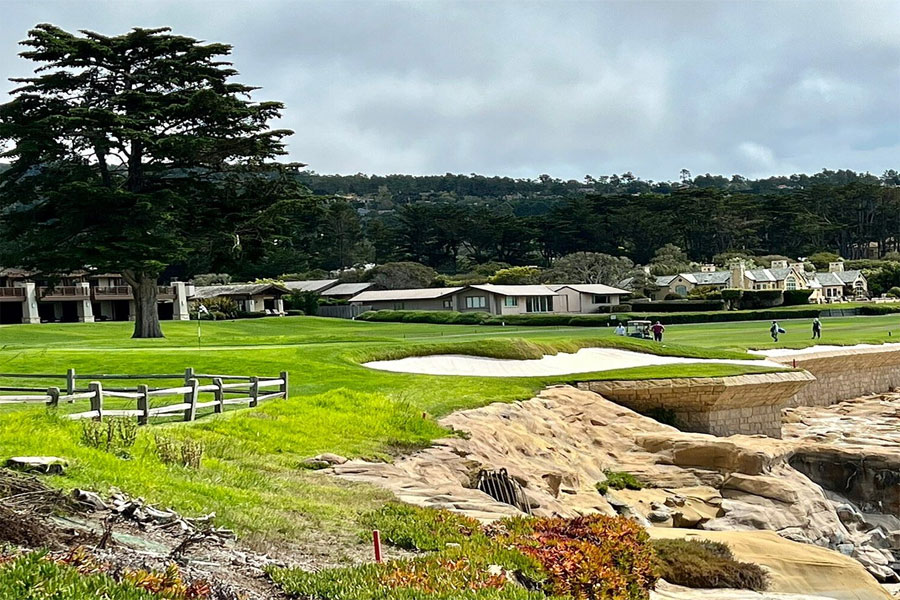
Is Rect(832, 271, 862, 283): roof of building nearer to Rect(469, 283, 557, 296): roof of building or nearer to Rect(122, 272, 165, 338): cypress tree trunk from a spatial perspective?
Rect(469, 283, 557, 296): roof of building

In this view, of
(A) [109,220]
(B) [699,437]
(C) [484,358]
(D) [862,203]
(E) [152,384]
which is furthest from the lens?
(D) [862,203]

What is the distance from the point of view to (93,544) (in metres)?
7.05

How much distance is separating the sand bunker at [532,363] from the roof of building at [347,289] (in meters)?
66.1

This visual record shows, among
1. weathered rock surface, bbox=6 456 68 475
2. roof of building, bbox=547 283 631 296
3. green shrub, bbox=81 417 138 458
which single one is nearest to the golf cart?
green shrub, bbox=81 417 138 458

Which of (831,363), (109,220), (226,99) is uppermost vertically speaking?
(226,99)

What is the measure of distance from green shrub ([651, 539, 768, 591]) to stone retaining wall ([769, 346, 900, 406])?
81.7ft

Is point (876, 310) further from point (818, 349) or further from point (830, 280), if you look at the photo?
point (830, 280)

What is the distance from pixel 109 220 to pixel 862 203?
430 ft

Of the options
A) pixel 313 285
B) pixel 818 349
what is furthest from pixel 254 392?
pixel 313 285

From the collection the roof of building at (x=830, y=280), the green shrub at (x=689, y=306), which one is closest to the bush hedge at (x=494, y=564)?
the green shrub at (x=689, y=306)

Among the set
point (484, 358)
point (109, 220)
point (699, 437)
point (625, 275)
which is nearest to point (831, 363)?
point (484, 358)

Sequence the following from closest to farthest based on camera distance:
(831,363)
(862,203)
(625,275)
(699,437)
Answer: (699,437) < (831,363) < (625,275) < (862,203)

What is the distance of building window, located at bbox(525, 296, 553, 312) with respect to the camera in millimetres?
84500

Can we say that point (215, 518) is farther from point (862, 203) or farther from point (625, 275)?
point (862, 203)
